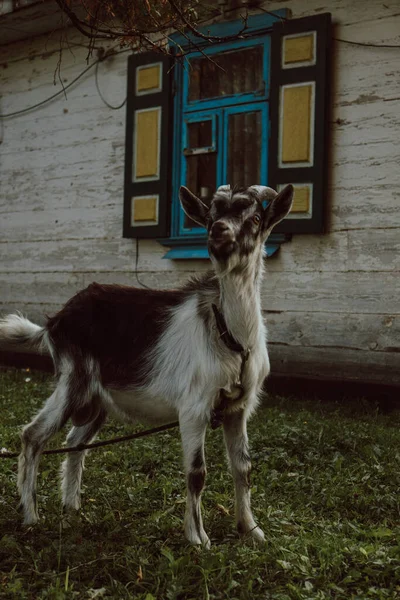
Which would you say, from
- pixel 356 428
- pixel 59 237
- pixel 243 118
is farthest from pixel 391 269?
pixel 59 237

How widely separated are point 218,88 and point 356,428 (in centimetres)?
437

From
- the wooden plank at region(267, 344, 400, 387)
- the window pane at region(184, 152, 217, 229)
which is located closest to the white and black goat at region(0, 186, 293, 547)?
the wooden plank at region(267, 344, 400, 387)

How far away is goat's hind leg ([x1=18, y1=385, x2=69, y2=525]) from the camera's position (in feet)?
13.6

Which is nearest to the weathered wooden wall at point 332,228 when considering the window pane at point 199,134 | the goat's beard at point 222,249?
the window pane at point 199,134

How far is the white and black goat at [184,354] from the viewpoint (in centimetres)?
372

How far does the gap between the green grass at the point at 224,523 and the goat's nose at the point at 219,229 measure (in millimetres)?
1455

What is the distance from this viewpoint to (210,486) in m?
4.79

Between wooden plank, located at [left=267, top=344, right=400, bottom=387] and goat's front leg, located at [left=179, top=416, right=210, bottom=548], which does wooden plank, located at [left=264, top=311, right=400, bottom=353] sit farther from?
goat's front leg, located at [left=179, top=416, right=210, bottom=548]

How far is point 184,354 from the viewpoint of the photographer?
3.97m

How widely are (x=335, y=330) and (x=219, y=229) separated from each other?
445 centimetres

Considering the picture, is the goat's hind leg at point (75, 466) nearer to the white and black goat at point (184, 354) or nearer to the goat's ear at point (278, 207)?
the white and black goat at point (184, 354)

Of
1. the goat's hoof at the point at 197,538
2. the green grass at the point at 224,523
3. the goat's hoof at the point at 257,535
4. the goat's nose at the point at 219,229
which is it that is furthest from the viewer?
the goat's hoof at the point at 257,535

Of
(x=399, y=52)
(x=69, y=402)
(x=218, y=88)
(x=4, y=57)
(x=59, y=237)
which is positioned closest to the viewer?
(x=69, y=402)

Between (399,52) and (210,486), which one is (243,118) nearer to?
(399,52)
